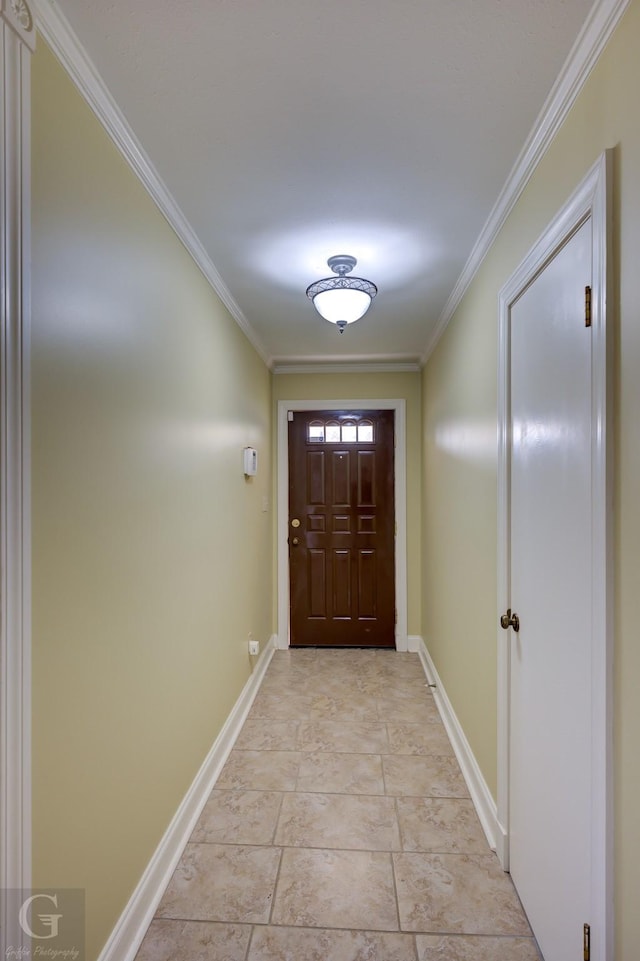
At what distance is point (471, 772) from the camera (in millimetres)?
2172

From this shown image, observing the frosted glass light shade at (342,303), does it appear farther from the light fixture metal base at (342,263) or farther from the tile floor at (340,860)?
the tile floor at (340,860)

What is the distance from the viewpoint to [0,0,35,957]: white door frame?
0.89m

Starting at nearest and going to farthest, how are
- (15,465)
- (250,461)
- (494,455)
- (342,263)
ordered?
(15,465) < (494,455) < (342,263) < (250,461)

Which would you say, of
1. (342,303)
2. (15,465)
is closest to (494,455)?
(342,303)

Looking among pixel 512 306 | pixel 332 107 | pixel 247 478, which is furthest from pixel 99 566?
pixel 247 478

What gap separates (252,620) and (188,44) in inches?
115

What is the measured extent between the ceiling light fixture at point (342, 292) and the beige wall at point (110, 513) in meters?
0.56

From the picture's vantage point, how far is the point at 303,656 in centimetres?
390

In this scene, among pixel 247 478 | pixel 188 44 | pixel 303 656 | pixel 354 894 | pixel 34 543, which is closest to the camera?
pixel 34 543

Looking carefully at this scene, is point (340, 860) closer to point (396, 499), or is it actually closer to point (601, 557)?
point (601, 557)

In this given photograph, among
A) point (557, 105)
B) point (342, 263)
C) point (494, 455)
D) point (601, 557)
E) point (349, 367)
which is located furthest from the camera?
point (349, 367)

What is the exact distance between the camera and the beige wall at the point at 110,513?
3.42ft

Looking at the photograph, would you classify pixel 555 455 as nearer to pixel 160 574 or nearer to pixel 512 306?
pixel 512 306

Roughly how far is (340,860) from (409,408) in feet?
10.4
